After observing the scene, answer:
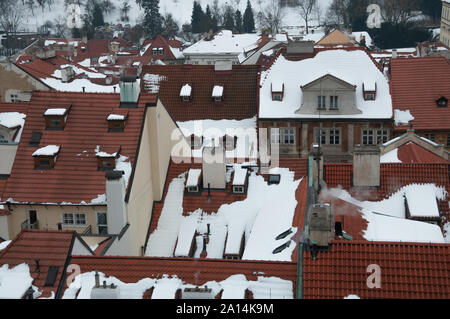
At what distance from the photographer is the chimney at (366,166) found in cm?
2706

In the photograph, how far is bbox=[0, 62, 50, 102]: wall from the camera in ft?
161

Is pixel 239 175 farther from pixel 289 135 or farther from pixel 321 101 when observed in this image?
pixel 321 101

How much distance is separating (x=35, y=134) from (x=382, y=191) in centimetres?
1369

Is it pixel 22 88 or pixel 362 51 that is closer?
pixel 362 51

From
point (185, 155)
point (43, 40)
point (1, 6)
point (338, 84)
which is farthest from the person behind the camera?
point (1, 6)

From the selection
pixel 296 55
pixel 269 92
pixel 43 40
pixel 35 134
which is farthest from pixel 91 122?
pixel 43 40

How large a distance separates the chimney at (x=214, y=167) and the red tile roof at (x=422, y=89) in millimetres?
17419

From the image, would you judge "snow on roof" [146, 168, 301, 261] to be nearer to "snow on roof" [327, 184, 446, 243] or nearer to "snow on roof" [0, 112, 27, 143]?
"snow on roof" [327, 184, 446, 243]

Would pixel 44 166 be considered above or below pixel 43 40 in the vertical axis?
above

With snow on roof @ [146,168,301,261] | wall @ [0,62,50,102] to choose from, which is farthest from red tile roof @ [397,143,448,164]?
wall @ [0,62,50,102]

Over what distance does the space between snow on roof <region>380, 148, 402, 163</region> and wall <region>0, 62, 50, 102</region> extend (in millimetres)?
27318

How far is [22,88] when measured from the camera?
49469 millimetres

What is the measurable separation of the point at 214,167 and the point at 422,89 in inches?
830

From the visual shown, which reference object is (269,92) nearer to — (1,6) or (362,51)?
(362,51)
